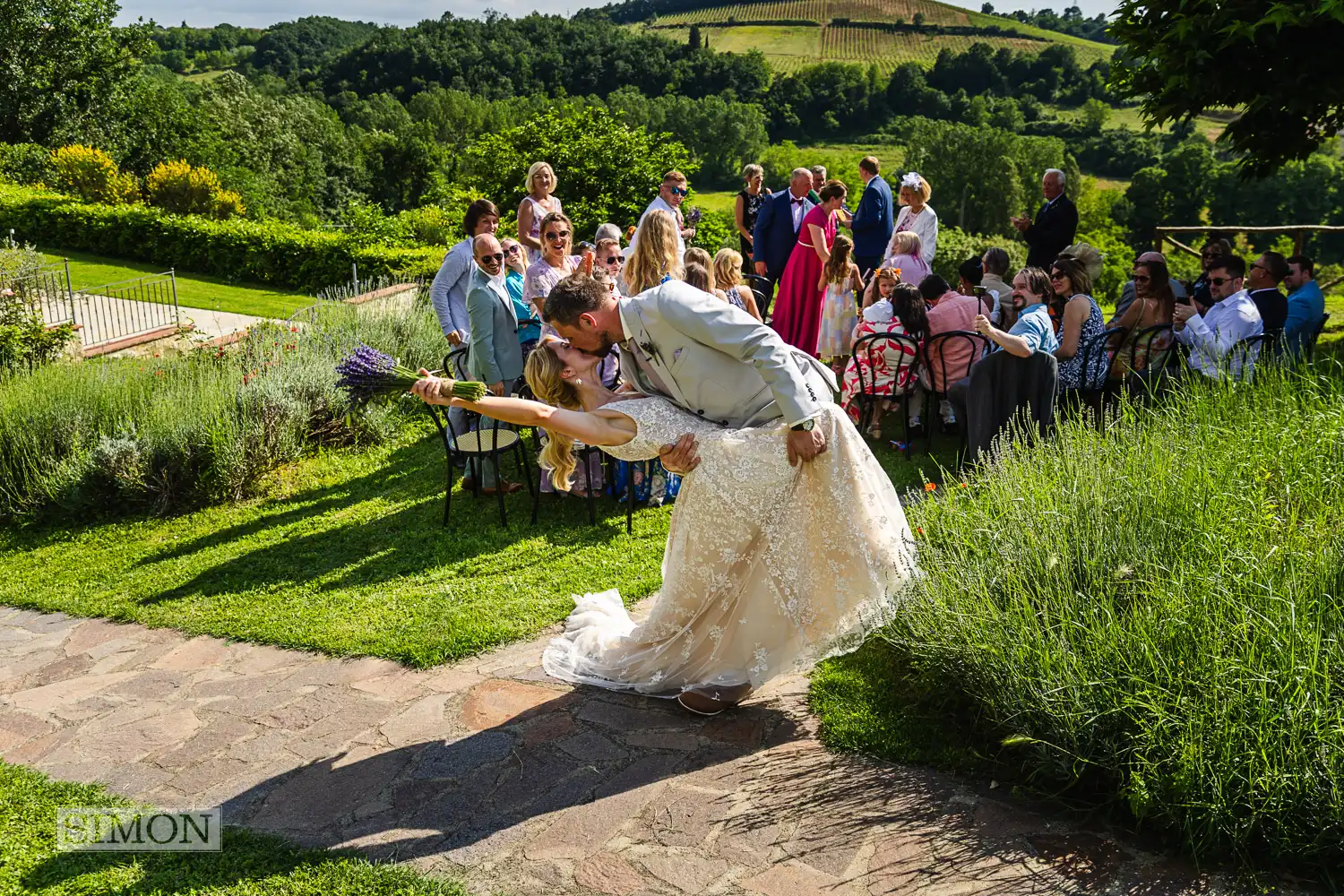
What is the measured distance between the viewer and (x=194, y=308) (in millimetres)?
16812

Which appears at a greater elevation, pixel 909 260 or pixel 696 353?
pixel 909 260

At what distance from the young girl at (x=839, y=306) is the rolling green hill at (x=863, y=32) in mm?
90811

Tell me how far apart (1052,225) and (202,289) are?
1512cm

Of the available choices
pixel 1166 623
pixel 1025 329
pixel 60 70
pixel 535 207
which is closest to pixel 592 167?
pixel 535 207

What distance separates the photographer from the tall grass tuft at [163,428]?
7594mm

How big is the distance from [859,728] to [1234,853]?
137 cm

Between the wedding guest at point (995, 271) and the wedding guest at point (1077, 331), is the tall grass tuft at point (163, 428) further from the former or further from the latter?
the wedding guest at point (1077, 331)

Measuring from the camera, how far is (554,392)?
13.5 ft

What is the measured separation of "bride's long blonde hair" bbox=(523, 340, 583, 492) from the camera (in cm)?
404

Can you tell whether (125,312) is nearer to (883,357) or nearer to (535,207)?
(535,207)

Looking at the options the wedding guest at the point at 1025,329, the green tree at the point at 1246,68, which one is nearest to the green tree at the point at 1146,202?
the green tree at the point at 1246,68

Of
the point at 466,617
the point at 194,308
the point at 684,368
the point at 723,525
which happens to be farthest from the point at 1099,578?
the point at 194,308

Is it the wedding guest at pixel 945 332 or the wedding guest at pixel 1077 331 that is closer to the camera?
the wedding guest at pixel 1077 331

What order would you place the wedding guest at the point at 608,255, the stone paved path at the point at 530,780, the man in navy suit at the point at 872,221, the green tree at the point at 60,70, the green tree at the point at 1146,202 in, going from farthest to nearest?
the green tree at the point at 1146,202
the green tree at the point at 60,70
the man in navy suit at the point at 872,221
the wedding guest at the point at 608,255
the stone paved path at the point at 530,780
